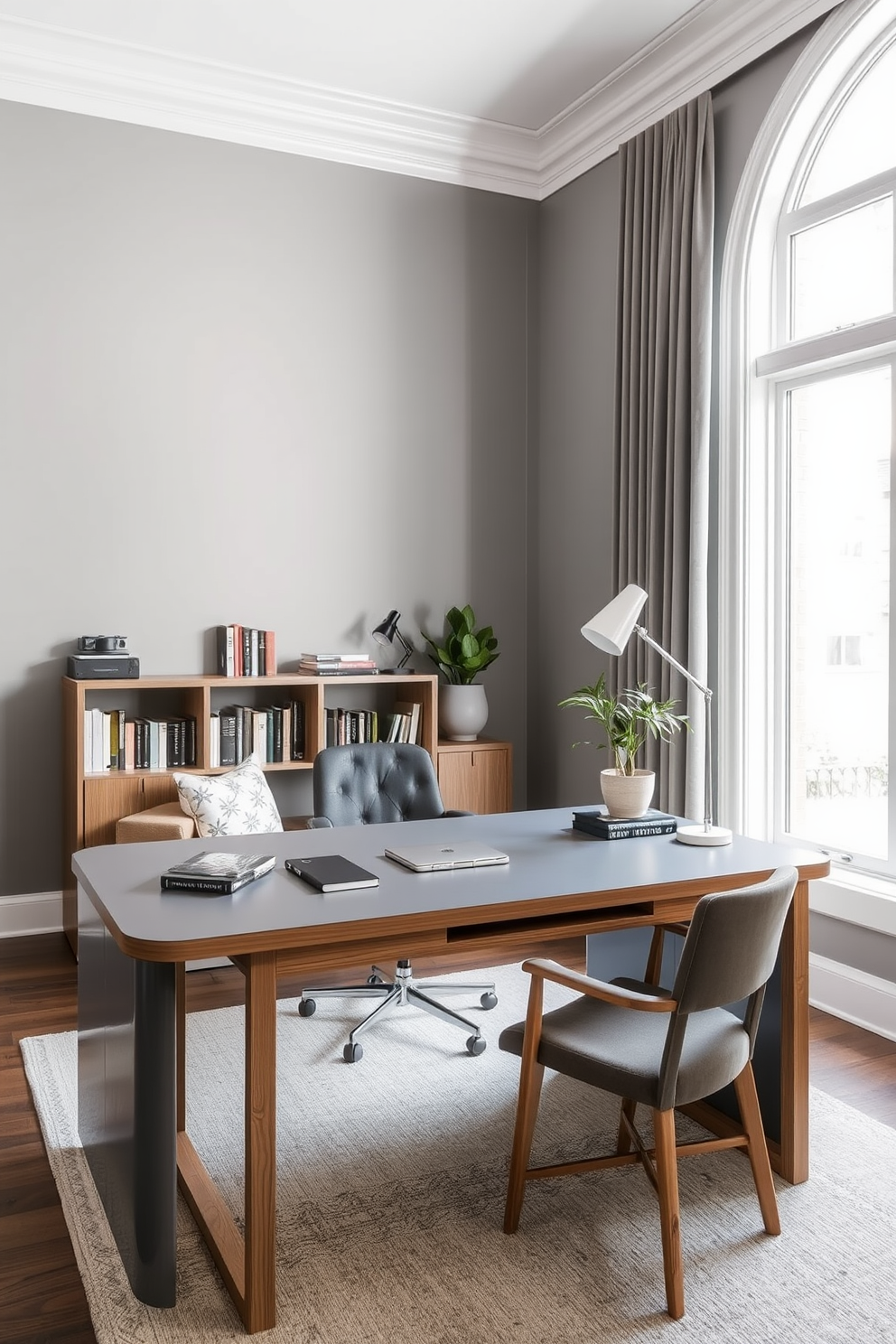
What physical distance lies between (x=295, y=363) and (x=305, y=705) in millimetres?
1490

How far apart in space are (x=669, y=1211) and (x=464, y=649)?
3014 millimetres

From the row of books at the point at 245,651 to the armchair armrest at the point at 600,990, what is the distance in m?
2.52

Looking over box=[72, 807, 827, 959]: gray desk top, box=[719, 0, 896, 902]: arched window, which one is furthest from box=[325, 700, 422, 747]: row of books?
box=[72, 807, 827, 959]: gray desk top

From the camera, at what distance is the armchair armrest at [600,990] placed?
1.92m

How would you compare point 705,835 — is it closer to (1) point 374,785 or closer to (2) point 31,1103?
(1) point 374,785

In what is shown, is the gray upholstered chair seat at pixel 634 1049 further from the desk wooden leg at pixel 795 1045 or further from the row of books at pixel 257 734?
the row of books at pixel 257 734

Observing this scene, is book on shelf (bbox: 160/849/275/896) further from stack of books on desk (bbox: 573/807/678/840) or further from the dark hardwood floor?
stack of books on desk (bbox: 573/807/678/840)

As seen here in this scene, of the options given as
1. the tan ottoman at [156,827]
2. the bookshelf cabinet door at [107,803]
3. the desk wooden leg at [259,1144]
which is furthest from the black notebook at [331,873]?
the bookshelf cabinet door at [107,803]

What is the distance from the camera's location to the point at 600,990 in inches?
78.7

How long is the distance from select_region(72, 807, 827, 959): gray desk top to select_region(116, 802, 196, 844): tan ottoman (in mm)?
1108

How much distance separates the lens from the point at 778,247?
3832 mm

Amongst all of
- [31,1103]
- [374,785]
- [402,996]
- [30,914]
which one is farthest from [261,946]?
[30,914]

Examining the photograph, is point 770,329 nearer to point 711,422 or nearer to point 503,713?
point 711,422

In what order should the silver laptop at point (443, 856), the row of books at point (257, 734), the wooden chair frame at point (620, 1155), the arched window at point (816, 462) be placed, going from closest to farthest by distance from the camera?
the wooden chair frame at point (620, 1155) → the silver laptop at point (443, 856) → the arched window at point (816, 462) → the row of books at point (257, 734)
